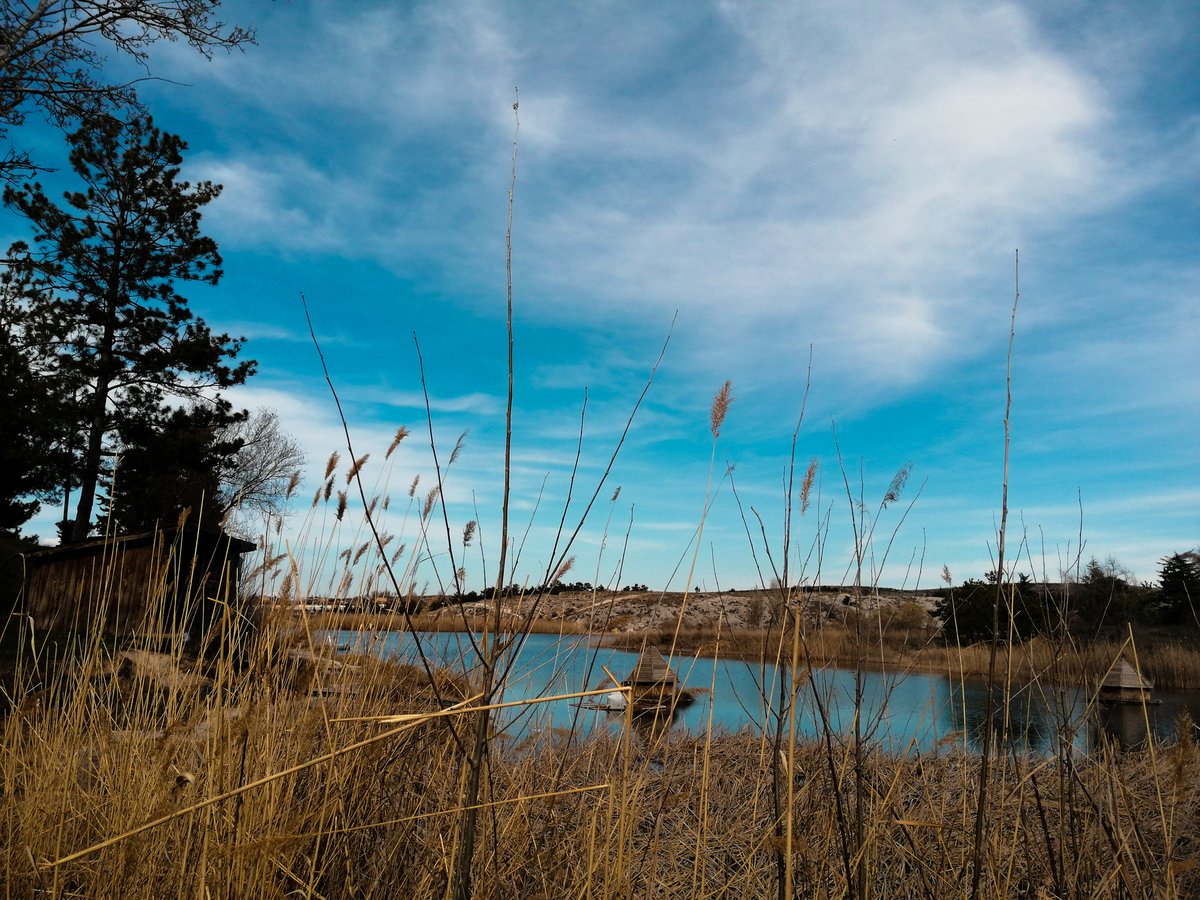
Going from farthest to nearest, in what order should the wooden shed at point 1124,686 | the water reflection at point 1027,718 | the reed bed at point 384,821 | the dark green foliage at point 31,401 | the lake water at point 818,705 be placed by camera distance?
the dark green foliage at point 31,401, the wooden shed at point 1124,686, the lake water at point 818,705, the water reflection at point 1027,718, the reed bed at point 384,821

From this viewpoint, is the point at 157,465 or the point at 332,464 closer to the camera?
the point at 332,464

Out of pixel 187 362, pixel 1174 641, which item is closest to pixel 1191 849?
pixel 1174 641

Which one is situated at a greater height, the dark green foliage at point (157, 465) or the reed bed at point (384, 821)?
the dark green foliage at point (157, 465)

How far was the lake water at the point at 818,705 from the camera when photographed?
1.71 m

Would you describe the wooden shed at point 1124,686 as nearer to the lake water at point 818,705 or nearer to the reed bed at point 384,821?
the lake water at point 818,705

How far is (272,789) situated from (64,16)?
9.74 metres

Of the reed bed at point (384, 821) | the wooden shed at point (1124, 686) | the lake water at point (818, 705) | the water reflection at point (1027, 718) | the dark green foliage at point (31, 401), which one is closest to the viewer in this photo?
the reed bed at point (384, 821)

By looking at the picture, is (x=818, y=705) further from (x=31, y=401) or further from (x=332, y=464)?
(x=31, y=401)

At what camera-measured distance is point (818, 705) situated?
107 centimetres

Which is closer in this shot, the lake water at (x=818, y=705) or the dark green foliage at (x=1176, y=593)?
the lake water at (x=818, y=705)

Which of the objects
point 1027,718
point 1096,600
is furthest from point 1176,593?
point 1027,718

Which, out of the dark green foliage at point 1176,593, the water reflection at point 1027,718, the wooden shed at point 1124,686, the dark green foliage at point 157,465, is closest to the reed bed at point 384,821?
the water reflection at point 1027,718

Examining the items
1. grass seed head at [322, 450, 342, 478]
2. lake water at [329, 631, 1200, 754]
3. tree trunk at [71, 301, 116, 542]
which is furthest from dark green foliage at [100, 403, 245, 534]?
grass seed head at [322, 450, 342, 478]

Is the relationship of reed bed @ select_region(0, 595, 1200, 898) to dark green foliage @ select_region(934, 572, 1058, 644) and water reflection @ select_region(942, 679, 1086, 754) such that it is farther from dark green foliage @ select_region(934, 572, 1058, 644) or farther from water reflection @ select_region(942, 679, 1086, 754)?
dark green foliage @ select_region(934, 572, 1058, 644)
